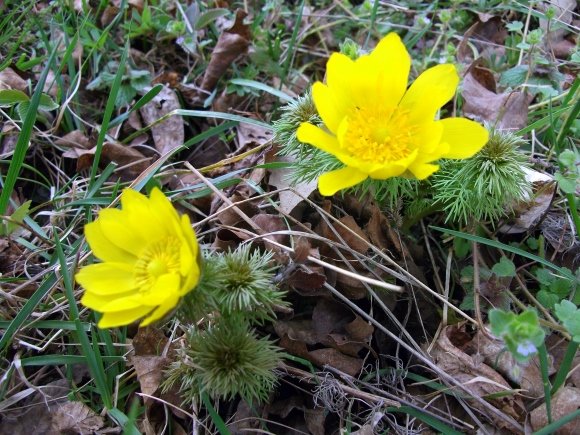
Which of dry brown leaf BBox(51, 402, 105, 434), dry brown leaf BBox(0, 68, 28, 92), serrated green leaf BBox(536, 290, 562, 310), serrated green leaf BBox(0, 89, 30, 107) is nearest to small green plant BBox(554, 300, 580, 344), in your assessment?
serrated green leaf BBox(536, 290, 562, 310)

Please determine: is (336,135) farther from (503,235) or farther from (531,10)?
(531,10)

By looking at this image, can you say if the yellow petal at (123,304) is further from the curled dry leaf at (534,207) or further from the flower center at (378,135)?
the curled dry leaf at (534,207)

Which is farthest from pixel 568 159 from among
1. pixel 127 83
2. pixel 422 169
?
pixel 127 83

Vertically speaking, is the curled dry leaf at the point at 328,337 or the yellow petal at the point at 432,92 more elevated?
the yellow petal at the point at 432,92

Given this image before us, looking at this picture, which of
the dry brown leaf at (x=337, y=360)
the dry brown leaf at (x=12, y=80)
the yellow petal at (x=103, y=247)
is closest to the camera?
the yellow petal at (x=103, y=247)

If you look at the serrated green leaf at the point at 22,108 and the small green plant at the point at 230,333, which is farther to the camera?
the serrated green leaf at the point at 22,108

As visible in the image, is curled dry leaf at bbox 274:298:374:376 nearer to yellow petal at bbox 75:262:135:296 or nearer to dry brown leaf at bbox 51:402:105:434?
yellow petal at bbox 75:262:135:296

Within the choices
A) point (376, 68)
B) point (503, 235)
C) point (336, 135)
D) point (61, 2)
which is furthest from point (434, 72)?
point (61, 2)

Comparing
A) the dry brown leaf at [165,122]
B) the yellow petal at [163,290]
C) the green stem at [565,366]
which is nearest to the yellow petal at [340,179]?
the yellow petal at [163,290]
